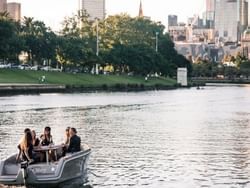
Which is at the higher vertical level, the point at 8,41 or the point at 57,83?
the point at 8,41

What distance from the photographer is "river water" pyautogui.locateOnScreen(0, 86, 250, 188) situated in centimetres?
3406

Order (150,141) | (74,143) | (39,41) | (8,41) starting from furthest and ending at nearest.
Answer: (39,41) < (8,41) < (150,141) < (74,143)

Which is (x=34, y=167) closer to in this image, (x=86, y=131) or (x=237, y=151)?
(x=237, y=151)

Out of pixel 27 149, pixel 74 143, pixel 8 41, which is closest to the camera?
pixel 27 149

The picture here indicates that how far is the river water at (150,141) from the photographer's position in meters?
34.1

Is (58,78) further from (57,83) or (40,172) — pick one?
(40,172)

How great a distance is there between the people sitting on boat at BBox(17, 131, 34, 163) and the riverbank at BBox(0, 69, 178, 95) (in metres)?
85.0

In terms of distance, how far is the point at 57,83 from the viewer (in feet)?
478

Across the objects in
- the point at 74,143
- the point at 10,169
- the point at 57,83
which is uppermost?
the point at 74,143

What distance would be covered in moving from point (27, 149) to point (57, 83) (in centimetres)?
11665

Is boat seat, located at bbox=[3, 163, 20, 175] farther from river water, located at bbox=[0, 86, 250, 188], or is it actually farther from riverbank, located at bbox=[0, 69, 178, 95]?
riverbank, located at bbox=[0, 69, 178, 95]

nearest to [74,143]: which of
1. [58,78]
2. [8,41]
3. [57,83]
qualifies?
[57,83]

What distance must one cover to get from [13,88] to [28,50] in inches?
1734

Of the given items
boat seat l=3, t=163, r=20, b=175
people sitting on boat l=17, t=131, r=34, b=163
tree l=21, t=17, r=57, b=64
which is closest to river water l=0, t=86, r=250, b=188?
people sitting on boat l=17, t=131, r=34, b=163
